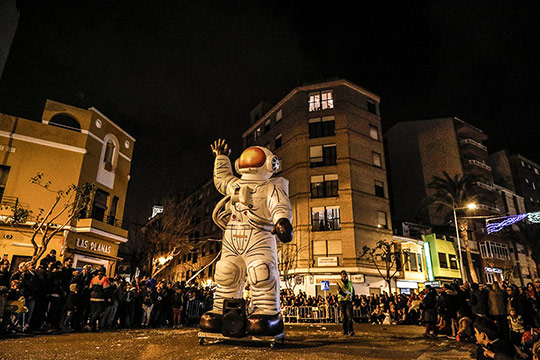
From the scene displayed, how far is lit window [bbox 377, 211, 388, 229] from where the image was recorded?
30.5 metres

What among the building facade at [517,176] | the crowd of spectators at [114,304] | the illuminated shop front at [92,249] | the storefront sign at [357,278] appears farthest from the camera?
the building facade at [517,176]

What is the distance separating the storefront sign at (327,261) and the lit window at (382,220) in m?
5.45

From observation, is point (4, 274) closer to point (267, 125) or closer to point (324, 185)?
point (324, 185)

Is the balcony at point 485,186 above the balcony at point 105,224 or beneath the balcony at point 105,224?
above

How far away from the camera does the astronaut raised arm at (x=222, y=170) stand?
694cm

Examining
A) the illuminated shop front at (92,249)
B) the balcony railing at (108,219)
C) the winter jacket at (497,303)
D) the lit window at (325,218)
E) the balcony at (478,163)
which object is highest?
the balcony at (478,163)

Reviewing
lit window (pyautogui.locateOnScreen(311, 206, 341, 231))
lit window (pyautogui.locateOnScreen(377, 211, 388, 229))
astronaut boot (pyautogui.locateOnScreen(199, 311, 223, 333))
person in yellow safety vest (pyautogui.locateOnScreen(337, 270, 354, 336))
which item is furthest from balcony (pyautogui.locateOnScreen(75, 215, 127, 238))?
lit window (pyautogui.locateOnScreen(377, 211, 388, 229))

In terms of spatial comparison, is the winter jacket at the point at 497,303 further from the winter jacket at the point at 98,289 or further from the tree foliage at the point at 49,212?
the tree foliage at the point at 49,212

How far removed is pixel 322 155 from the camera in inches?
1241

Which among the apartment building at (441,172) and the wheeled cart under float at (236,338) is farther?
the apartment building at (441,172)

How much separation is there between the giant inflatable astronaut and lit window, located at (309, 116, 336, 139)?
25977 millimetres

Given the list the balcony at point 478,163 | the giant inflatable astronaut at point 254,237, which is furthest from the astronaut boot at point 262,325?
the balcony at point 478,163

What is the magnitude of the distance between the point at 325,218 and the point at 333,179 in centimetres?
351

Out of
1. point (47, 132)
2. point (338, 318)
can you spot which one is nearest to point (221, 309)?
point (338, 318)
